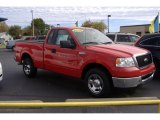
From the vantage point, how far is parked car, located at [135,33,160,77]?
8.52 metres

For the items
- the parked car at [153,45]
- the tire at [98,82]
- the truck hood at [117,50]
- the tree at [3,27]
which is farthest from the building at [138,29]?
the tree at [3,27]

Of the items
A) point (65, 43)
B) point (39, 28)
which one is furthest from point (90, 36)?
point (39, 28)

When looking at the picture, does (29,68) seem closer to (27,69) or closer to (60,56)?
(27,69)

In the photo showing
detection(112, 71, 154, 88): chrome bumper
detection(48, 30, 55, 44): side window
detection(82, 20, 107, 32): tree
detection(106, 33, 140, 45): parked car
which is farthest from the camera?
detection(82, 20, 107, 32): tree

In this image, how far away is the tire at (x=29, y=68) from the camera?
353 inches

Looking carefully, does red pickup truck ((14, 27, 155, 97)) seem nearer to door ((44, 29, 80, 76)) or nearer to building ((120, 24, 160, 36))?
door ((44, 29, 80, 76))

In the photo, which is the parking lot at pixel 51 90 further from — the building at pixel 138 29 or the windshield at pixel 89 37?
the building at pixel 138 29

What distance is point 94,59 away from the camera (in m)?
6.53

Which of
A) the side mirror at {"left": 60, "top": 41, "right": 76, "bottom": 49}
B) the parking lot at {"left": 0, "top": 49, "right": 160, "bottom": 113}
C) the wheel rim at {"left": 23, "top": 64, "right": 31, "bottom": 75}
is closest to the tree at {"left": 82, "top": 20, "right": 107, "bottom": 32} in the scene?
the wheel rim at {"left": 23, "top": 64, "right": 31, "bottom": 75}

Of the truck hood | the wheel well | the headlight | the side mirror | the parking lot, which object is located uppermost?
the side mirror

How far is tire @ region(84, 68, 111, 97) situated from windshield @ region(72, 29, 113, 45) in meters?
0.96

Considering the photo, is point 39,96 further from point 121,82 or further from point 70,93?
point 121,82

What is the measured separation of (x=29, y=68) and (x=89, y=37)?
274 cm

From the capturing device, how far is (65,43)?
7.10 metres
